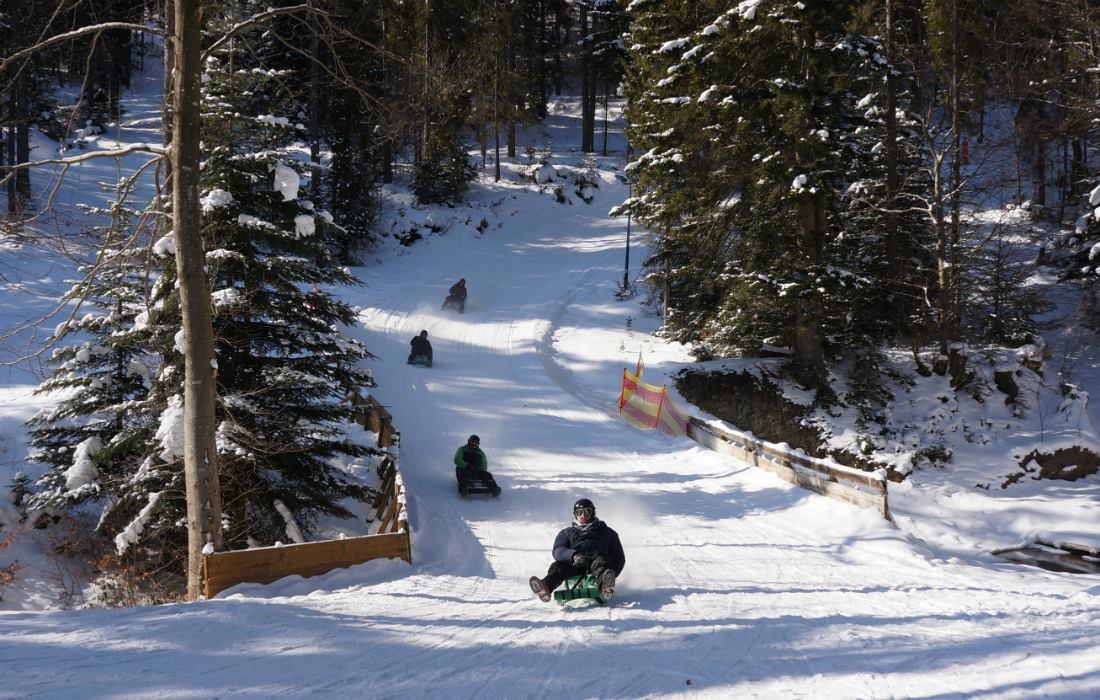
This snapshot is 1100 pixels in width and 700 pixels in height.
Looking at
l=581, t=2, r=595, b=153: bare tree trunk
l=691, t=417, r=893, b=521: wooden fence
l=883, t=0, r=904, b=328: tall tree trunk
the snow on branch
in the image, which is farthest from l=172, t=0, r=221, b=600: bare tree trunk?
l=581, t=2, r=595, b=153: bare tree trunk

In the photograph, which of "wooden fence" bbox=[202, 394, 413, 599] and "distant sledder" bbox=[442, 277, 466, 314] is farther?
"distant sledder" bbox=[442, 277, 466, 314]

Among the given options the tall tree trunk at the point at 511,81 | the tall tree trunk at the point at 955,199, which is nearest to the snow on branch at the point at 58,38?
the tall tree trunk at the point at 955,199

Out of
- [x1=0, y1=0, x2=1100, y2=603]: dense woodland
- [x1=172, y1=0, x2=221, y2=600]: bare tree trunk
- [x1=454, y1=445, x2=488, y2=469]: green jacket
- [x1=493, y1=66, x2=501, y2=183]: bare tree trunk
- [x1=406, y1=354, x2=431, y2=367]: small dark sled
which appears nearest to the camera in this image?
[x1=172, y1=0, x2=221, y2=600]: bare tree trunk

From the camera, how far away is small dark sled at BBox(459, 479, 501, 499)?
38.1 feet

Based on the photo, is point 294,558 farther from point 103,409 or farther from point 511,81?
point 511,81

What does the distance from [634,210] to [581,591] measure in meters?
15.3

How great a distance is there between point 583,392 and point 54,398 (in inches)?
482

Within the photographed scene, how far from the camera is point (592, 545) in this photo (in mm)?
7016

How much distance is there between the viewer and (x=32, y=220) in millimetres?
5266

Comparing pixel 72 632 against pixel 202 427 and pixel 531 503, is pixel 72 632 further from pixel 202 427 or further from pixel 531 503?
pixel 531 503

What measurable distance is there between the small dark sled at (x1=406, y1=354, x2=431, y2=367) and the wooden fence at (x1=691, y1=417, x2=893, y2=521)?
859 centimetres

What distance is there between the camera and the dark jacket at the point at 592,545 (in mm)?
6965

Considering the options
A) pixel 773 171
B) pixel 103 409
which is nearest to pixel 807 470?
pixel 773 171

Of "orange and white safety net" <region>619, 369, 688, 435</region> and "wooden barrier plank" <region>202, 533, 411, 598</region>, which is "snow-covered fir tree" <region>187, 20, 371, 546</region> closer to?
"wooden barrier plank" <region>202, 533, 411, 598</region>
